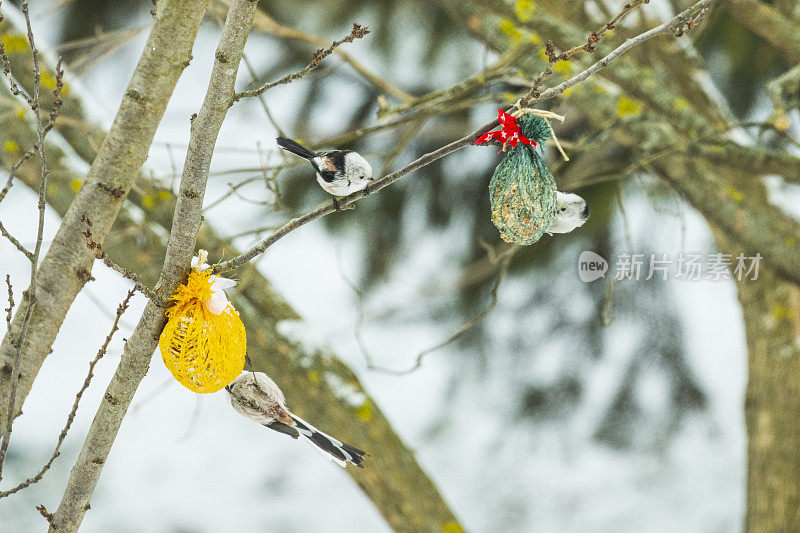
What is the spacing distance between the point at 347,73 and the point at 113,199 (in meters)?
1.27

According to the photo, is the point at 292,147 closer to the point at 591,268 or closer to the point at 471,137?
the point at 471,137

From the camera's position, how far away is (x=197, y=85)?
239 centimetres

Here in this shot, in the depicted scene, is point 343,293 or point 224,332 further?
point 343,293

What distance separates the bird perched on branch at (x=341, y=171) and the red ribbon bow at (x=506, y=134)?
4.5 inches

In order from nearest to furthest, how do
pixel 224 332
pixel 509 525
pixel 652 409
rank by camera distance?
1. pixel 224 332
2. pixel 652 409
3. pixel 509 525

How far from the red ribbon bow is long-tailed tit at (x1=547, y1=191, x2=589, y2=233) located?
10cm

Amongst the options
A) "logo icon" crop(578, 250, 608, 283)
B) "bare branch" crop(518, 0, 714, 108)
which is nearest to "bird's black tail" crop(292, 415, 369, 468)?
"bare branch" crop(518, 0, 714, 108)

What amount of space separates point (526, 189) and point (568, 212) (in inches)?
3.4

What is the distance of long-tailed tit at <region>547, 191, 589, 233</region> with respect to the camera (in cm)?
71

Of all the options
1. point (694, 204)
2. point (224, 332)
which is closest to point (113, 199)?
point (224, 332)

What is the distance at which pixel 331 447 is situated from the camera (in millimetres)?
741

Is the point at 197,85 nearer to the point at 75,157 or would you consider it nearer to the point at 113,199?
the point at 75,157

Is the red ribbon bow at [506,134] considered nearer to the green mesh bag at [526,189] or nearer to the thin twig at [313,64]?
the green mesh bag at [526,189]

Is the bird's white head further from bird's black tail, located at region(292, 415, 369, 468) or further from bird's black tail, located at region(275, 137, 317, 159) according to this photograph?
bird's black tail, located at region(292, 415, 369, 468)
